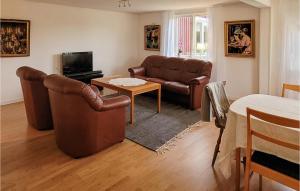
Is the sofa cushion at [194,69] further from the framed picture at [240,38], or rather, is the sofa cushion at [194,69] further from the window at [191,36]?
Answer: the window at [191,36]

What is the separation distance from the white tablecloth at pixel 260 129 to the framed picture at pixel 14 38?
15.3ft

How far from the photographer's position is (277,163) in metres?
1.82

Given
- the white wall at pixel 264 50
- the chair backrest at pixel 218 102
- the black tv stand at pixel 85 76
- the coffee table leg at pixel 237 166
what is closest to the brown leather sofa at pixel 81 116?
the chair backrest at pixel 218 102

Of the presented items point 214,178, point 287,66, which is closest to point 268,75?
point 287,66

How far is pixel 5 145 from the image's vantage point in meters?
3.20

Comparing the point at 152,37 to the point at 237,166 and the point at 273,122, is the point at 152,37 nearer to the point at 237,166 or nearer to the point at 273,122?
the point at 237,166

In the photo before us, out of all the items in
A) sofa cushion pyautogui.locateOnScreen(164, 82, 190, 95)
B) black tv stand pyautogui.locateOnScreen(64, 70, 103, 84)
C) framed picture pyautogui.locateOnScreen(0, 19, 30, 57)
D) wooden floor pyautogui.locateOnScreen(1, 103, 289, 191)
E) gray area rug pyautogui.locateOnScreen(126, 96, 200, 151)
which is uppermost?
framed picture pyautogui.locateOnScreen(0, 19, 30, 57)

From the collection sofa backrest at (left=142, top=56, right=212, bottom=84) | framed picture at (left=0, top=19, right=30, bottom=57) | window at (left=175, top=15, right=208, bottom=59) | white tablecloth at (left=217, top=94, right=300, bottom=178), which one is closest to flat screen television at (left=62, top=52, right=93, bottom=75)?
framed picture at (left=0, top=19, right=30, bottom=57)

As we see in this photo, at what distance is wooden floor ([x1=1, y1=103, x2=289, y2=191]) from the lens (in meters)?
2.38

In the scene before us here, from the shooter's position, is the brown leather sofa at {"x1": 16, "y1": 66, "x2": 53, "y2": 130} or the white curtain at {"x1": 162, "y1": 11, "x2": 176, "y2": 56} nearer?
the brown leather sofa at {"x1": 16, "y1": 66, "x2": 53, "y2": 130}

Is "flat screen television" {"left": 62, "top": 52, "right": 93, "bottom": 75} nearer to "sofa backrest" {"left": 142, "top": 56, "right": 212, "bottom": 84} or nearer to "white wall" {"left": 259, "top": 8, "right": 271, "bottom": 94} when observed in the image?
"sofa backrest" {"left": 142, "top": 56, "right": 212, "bottom": 84}

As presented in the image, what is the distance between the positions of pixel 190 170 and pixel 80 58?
4.52 m

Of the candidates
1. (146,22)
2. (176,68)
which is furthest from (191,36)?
(146,22)

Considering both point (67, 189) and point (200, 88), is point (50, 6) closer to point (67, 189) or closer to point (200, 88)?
point (200, 88)
